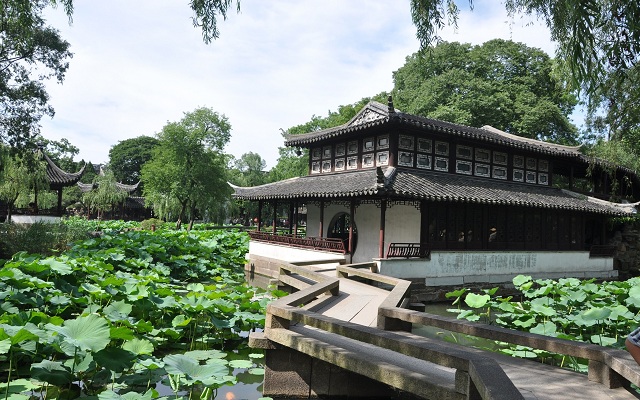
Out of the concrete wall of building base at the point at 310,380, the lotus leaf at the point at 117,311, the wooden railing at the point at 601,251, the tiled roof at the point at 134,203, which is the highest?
the tiled roof at the point at 134,203

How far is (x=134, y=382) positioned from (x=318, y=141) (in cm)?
1285

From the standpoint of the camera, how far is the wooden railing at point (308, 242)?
13273 millimetres

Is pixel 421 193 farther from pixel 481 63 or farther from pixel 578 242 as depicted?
pixel 481 63

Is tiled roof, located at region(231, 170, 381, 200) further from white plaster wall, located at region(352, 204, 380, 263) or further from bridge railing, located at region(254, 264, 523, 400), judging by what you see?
bridge railing, located at region(254, 264, 523, 400)

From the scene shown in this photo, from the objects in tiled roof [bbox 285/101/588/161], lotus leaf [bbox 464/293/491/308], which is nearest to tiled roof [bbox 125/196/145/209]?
tiled roof [bbox 285/101/588/161]

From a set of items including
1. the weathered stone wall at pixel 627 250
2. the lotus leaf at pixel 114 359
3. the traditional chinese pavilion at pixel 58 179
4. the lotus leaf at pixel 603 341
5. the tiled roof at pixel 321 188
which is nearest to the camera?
the lotus leaf at pixel 114 359

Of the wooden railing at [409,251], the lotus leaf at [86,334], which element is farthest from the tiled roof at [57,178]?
the lotus leaf at [86,334]

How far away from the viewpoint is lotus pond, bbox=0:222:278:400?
3.91 meters

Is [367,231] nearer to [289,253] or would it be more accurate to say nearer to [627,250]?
[289,253]

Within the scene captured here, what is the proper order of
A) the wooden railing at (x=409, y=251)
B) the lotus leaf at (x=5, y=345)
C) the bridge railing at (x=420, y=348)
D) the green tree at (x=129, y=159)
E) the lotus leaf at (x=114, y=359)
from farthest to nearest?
1. the green tree at (x=129, y=159)
2. the wooden railing at (x=409, y=251)
3. the lotus leaf at (x=114, y=359)
4. the lotus leaf at (x=5, y=345)
5. the bridge railing at (x=420, y=348)

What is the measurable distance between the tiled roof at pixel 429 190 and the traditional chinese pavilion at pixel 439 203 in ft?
0.17

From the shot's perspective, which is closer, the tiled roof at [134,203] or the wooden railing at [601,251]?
the wooden railing at [601,251]

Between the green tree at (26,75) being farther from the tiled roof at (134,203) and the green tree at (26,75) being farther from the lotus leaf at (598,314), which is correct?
the tiled roof at (134,203)

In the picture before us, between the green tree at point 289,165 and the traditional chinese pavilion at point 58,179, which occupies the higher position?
the green tree at point 289,165
